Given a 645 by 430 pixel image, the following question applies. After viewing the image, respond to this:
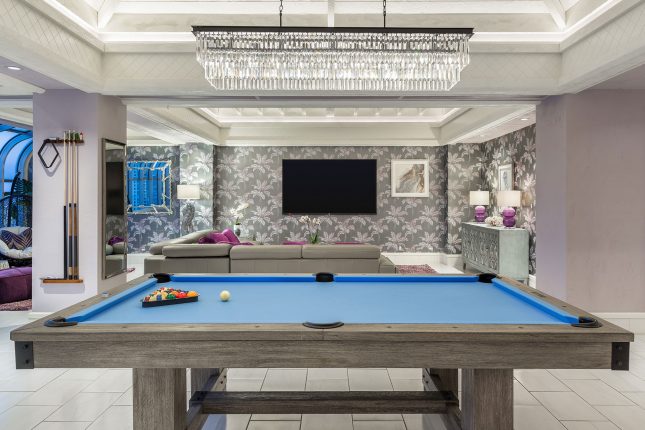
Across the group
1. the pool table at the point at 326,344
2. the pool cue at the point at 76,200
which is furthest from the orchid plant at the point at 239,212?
the pool table at the point at 326,344

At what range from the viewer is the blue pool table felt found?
1955 millimetres

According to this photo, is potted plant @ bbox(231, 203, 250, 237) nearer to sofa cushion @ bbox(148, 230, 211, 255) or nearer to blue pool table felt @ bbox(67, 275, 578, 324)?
sofa cushion @ bbox(148, 230, 211, 255)

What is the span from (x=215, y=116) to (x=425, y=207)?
4.54m

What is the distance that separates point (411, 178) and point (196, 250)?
5285 millimetres

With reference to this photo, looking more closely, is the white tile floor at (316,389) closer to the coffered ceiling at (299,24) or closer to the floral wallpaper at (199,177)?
the coffered ceiling at (299,24)

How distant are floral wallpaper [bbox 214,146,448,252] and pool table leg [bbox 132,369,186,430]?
7221 millimetres

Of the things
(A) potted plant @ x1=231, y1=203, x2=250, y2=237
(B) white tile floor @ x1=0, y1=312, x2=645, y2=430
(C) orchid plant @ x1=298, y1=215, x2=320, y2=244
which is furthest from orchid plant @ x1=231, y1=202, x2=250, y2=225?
(B) white tile floor @ x1=0, y1=312, x2=645, y2=430

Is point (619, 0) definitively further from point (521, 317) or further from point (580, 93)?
point (521, 317)

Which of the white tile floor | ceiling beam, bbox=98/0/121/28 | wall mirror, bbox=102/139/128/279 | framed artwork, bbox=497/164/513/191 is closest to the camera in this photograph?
the white tile floor

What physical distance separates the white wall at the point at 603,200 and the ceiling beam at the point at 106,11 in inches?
180

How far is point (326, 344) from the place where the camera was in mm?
1746

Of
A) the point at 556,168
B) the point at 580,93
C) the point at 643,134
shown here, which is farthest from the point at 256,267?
the point at 643,134

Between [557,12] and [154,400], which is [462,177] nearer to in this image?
[557,12]

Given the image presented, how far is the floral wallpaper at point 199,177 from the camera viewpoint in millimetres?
8820
